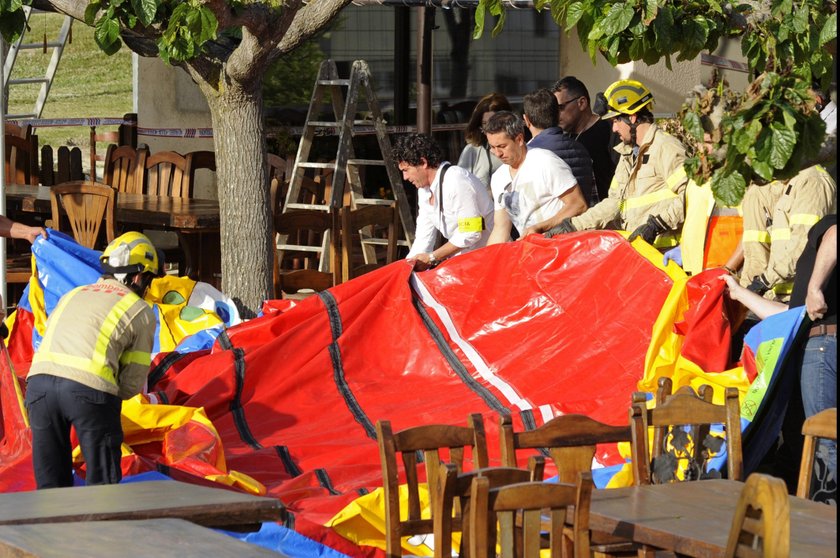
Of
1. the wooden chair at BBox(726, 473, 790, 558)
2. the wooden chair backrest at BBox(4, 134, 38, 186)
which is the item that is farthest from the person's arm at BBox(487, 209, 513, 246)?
the wooden chair backrest at BBox(4, 134, 38, 186)

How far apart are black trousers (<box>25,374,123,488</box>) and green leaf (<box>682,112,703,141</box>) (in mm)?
2337

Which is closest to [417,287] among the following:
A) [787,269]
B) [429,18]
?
[787,269]

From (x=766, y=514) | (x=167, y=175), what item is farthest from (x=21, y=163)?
(x=766, y=514)

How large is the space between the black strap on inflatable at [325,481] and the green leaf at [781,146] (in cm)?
284

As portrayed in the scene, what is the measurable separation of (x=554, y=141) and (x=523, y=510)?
4.33 meters

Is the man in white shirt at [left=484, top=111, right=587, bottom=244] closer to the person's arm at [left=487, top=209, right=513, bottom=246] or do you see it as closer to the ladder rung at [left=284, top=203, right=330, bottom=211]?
the person's arm at [left=487, top=209, right=513, bottom=246]

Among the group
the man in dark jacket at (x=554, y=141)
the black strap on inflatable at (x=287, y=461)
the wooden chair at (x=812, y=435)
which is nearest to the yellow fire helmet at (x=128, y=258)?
the black strap on inflatable at (x=287, y=461)

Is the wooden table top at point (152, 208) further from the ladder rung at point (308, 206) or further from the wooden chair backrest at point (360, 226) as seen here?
the wooden chair backrest at point (360, 226)

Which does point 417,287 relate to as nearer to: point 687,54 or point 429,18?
point 687,54

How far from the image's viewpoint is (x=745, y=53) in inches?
191

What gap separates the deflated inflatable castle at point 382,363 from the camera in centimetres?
530

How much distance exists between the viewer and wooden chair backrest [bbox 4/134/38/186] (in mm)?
11945

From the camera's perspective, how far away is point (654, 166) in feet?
21.3

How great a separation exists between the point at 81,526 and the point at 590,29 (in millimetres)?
2299
